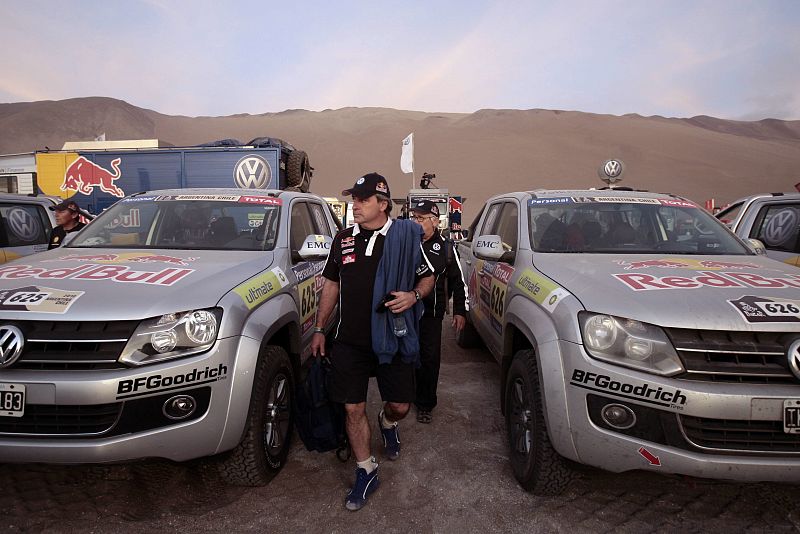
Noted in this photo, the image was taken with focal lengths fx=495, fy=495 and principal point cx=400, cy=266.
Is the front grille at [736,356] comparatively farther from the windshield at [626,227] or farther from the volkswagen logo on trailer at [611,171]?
the volkswagen logo on trailer at [611,171]

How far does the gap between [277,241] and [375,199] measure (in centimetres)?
121

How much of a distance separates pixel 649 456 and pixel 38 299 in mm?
2919

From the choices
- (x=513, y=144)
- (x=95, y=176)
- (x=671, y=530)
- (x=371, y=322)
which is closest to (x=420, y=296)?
(x=371, y=322)

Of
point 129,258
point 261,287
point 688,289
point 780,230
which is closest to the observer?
point 688,289

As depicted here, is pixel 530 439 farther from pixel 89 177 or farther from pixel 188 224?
pixel 89 177

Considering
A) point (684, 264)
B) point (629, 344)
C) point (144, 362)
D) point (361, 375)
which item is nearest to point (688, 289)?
point (629, 344)

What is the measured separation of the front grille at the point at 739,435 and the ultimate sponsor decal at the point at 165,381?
2147 mm

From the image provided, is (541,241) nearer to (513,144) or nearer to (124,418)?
(124,418)

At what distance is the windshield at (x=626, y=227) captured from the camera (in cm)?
353

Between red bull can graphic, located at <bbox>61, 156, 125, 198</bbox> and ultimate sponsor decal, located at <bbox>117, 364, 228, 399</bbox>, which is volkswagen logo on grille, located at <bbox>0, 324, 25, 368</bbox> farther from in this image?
red bull can graphic, located at <bbox>61, 156, 125, 198</bbox>

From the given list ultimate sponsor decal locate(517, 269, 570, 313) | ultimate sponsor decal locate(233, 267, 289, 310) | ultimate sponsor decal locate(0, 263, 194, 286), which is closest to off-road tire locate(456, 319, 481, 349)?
ultimate sponsor decal locate(517, 269, 570, 313)

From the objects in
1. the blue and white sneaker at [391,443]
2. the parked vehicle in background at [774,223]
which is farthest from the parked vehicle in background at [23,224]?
the parked vehicle in background at [774,223]

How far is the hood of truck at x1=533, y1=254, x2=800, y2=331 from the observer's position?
7.32ft

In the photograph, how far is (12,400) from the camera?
2.16m
